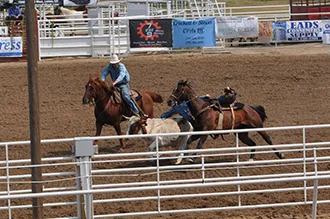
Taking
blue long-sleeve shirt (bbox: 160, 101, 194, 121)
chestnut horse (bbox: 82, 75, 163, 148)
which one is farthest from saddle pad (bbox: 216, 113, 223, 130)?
chestnut horse (bbox: 82, 75, 163, 148)

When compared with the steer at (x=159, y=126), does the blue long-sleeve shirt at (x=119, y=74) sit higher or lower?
higher

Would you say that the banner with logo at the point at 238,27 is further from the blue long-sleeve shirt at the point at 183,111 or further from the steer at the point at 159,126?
the steer at the point at 159,126

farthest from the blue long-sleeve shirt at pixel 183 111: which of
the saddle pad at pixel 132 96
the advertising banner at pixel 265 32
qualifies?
the advertising banner at pixel 265 32

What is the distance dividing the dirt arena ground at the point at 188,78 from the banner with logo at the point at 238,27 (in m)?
1.17

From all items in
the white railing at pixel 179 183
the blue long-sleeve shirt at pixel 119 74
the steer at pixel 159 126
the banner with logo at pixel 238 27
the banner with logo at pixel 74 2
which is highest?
the banner with logo at pixel 74 2

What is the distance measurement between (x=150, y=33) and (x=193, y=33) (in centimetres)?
128

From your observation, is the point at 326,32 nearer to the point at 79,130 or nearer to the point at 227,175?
the point at 79,130

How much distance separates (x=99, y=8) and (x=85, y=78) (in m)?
7.35

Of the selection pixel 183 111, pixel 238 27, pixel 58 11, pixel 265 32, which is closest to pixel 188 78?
pixel 238 27

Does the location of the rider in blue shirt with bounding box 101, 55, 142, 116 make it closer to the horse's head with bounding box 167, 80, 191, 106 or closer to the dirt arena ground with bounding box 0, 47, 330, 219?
the dirt arena ground with bounding box 0, 47, 330, 219

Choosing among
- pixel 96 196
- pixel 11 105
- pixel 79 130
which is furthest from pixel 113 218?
pixel 11 105

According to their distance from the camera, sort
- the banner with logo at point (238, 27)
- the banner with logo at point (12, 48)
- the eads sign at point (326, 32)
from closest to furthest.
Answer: the banner with logo at point (12, 48)
the banner with logo at point (238, 27)
the eads sign at point (326, 32)

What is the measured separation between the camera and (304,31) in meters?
25.7

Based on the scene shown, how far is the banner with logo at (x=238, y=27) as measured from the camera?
82.9 ft
